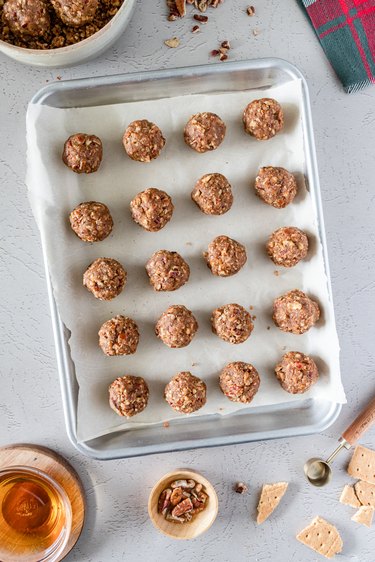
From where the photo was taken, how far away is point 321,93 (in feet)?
7.31

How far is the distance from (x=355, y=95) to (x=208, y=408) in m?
1.25

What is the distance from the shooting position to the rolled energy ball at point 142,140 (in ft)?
6.48

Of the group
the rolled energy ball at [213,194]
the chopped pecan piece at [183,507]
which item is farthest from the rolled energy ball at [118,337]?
the chopped pecan piece at [183,507]

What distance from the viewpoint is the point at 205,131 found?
1979 mm

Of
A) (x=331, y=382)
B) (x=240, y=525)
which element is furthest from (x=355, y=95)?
(x=240, y=525)

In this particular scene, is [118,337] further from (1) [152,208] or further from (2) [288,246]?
(2) [288,246]

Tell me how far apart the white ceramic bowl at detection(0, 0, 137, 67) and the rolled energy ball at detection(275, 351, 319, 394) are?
1.21 m

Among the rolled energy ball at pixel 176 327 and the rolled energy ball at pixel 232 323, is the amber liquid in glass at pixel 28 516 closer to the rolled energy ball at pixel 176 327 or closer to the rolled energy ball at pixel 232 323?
the rolled energy ball at pixel 176 327

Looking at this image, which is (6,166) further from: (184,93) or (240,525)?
(240,525)

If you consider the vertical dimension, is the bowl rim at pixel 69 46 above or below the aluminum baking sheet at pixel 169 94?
above

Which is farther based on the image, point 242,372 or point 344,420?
point 344,420

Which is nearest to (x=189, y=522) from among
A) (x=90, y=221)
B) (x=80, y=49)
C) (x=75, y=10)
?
(x=90, y=221)

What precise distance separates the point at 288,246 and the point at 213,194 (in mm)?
298

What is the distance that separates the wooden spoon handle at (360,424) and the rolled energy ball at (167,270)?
0.87 metres
